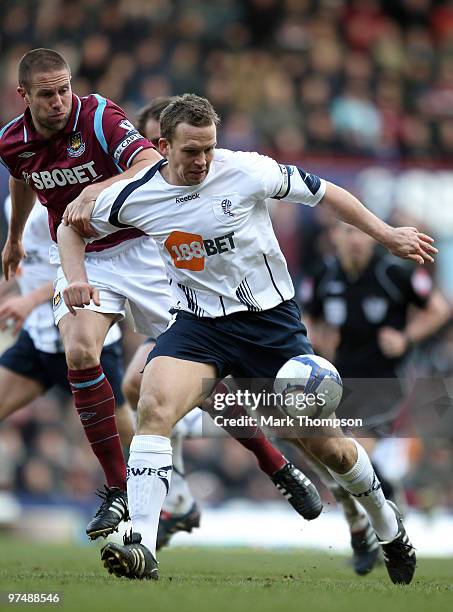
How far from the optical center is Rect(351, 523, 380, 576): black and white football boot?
7.74 m

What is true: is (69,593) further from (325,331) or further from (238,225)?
(325,331)

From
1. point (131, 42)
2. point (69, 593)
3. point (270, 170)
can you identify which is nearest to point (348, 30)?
point (131, 42)

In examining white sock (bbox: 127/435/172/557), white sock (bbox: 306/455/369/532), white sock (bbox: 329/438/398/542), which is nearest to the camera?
white sock (bbox: 127/435/172/557)

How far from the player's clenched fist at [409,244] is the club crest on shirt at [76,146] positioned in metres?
1.96

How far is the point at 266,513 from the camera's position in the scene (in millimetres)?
12844

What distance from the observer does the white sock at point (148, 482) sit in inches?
229

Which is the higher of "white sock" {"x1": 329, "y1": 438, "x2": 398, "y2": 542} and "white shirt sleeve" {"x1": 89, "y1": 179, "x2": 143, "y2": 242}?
"white shirt sleeve" {"x1": 89, "y1": 179, "x2": 143, "y2": 242}

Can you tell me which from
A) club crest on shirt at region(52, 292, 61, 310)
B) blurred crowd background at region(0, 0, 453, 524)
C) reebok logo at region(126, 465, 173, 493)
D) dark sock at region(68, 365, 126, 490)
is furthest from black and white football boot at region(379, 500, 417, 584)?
blurred crowd background at region(0, 0, 453, 524)

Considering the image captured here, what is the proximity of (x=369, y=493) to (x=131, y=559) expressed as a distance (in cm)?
159

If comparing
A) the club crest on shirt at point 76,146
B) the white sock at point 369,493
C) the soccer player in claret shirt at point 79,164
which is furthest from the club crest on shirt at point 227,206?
the white sock at point 369,493

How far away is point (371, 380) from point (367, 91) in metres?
9.14

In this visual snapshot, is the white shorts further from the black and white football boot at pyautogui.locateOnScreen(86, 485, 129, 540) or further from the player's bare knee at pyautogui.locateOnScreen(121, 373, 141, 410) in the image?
the black and white football boot at pyautogui.locateOnScreen(86, 485, 129, 540)

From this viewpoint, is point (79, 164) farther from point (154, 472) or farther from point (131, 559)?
point (131, 559)

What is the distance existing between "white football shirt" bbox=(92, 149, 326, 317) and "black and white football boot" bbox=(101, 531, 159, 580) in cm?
132
